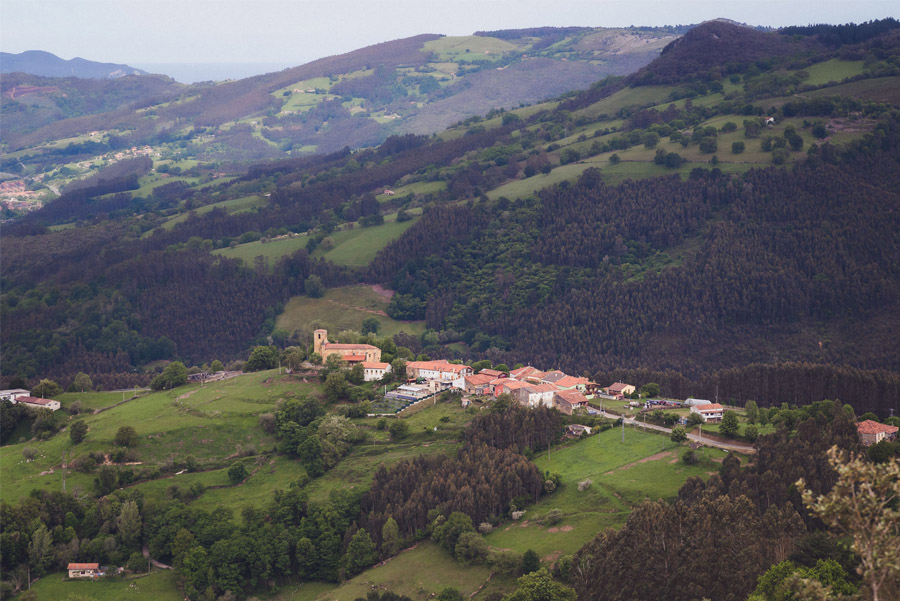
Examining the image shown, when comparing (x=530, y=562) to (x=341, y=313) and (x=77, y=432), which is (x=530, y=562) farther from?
(x=341, y=313)

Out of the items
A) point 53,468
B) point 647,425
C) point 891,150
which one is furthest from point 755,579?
point 891,150

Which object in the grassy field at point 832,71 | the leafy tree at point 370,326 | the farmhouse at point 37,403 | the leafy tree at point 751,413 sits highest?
the grassy field at point 832,71

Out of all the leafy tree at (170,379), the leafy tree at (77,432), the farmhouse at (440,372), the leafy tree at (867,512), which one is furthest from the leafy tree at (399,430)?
the leafy tree at (867,512)

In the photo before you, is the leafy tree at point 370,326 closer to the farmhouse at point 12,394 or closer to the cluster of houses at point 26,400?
the farmhouse at point 12,394

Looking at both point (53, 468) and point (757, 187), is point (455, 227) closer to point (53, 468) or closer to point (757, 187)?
point (757, 187)

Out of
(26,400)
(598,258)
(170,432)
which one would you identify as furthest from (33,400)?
(598,258)

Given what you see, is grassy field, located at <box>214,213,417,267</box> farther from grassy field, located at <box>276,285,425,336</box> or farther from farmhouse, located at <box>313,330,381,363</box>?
farmhouse, located at <box>313,330,381,363</box>

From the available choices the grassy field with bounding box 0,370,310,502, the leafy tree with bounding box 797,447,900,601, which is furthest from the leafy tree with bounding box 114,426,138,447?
the leafy tree with bounding box 797,447,900,601
